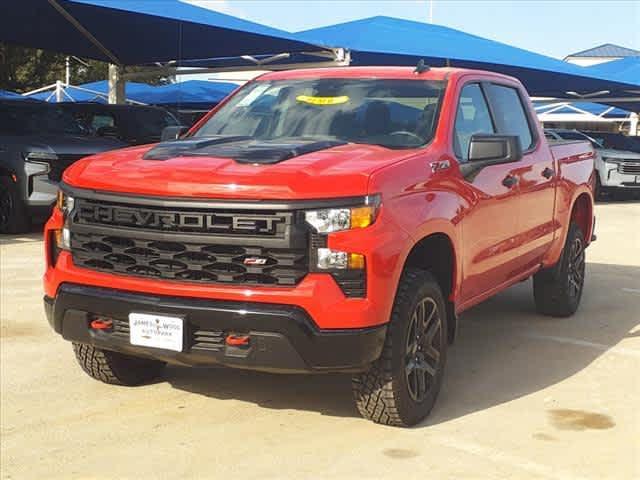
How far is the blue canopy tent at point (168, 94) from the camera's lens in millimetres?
27938

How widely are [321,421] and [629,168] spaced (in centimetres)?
1544

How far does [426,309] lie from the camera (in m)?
4.16

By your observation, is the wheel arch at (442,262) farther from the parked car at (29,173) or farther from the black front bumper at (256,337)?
the parked car at (29,173)

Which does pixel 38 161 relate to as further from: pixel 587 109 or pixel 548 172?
pixel 587 109

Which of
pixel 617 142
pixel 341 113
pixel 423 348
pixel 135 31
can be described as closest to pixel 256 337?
pixel 423 348

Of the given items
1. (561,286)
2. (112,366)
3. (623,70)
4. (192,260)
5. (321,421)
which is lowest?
(321,421)

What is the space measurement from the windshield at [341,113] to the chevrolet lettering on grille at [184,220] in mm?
1125

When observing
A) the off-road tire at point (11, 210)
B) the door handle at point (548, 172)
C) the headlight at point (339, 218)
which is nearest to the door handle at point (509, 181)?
the door handle at point (548, 172)

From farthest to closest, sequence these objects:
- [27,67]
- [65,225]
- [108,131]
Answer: [27,67], [108,131], [65,225]

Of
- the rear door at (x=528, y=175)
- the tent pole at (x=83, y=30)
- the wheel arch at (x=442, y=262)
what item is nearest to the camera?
the wheel arch at (x=442, y=262)

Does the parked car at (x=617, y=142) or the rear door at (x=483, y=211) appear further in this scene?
the parked car at (x=617, y=142)

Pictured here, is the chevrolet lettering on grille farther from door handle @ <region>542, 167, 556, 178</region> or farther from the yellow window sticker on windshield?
door handle @ <region>542, 167, 556, 178</region>

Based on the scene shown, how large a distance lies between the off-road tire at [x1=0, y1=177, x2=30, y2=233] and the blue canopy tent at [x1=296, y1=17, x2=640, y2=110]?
7.64 metres

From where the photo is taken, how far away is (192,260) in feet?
12.3
